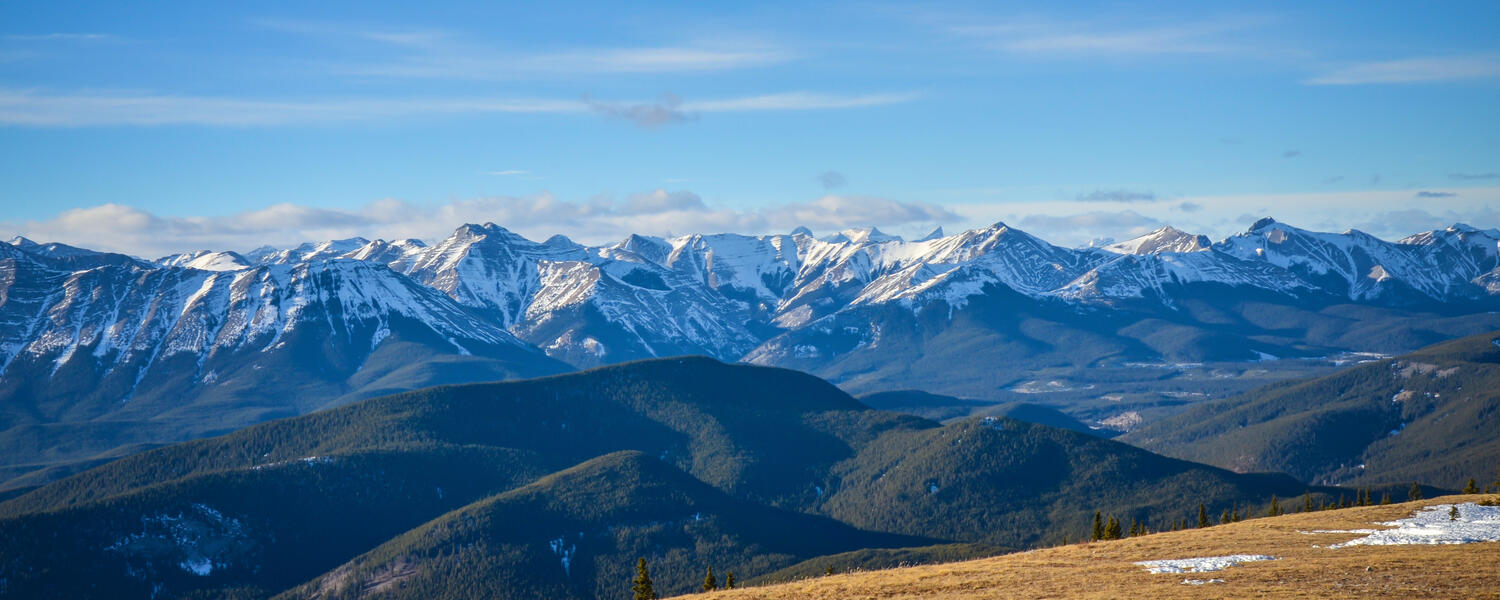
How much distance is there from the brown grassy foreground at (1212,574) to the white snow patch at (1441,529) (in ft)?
7.52

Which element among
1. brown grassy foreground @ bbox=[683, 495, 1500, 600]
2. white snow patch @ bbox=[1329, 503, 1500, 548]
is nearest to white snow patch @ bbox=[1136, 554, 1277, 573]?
brown grassy foreground @ bbox=[683, 495, 1500, 600]

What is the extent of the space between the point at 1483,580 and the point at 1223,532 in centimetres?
3463

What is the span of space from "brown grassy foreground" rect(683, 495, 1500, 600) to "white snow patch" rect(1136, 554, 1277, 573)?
1177mm

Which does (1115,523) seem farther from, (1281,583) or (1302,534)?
(1281,583)

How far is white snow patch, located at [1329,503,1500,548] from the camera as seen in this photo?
305 ft

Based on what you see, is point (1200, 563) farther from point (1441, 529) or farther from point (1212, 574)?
point (1441, 529)

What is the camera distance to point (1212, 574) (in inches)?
3295

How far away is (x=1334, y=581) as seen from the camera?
3066 inches

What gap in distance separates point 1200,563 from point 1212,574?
4.85 meters

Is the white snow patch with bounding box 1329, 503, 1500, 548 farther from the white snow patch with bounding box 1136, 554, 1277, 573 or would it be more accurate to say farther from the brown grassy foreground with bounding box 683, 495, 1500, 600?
the white snow patch with bounding box 1136, 554, 1277, 573


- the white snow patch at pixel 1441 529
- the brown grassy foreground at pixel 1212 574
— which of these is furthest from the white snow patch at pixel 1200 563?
the white snow patch at pixel 1441 529

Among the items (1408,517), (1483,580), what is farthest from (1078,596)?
(1408,517)

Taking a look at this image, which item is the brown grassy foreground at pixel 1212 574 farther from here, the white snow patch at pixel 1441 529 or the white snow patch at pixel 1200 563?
the white snow patch at pixel 1441 529

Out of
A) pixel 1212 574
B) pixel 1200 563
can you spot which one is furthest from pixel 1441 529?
pixel 1212 574
